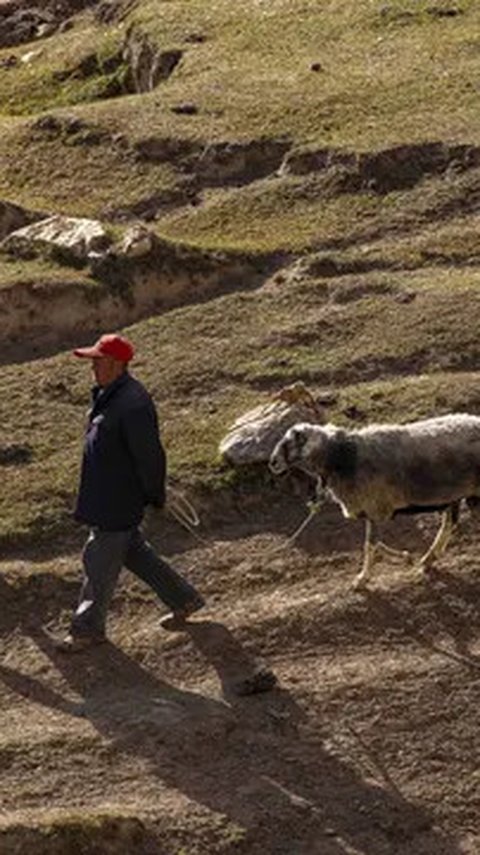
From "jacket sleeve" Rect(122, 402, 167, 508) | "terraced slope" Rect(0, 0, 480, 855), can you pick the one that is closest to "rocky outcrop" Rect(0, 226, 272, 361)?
"terraced slope" Rect(0, 0, 480, 855)

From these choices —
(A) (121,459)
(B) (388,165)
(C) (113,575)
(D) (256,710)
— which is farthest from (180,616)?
(B) (388,165)

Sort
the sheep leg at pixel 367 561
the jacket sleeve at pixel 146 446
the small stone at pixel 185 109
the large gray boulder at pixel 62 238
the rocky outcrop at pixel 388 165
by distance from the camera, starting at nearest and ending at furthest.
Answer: the jacket sleeve at pixel 146 446 < the sheep leg at pixel 367 561 < the large gray boulder at pixel 62 238 < the rocky outcrop at pixel 388 165 < the small stone at pixel 185 109

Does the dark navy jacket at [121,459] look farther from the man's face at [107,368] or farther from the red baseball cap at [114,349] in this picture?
the red baseball cap at [114,349]

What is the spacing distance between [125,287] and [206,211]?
2.69 metres

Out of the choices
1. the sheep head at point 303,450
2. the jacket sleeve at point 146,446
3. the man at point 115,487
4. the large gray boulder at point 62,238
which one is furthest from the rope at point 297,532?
the large gray boulder at point 62,238

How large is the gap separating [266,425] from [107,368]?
287 centimetres

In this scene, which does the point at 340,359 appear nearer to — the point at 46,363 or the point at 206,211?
the point at 46,363

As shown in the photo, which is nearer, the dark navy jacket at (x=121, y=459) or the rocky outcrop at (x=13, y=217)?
the dark navy jacket at (x=121, y=459)

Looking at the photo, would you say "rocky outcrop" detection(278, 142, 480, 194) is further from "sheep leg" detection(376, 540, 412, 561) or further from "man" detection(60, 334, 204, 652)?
"man" detection(60, 334, 204, 652)

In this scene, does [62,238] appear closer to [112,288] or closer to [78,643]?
[112,288]

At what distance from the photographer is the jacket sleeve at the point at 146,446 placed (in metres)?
13.7

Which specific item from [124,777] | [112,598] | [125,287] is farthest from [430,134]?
[124,777]

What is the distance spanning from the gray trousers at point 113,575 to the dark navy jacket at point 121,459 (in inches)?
5.8

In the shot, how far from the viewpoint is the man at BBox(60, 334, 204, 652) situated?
45.2 feet
